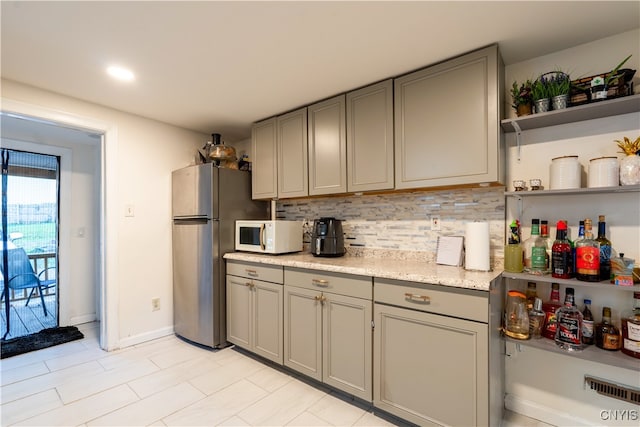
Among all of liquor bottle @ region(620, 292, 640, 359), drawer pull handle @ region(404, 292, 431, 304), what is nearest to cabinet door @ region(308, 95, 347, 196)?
drawer pull handle @ region(404, 292, 431, 304)

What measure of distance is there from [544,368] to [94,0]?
118 inches

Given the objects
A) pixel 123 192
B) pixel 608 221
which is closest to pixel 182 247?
pixel 123 192

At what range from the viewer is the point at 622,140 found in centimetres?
151

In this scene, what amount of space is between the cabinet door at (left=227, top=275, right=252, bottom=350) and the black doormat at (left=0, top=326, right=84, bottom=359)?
1.69 metres

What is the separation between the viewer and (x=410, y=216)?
2232 millimetres

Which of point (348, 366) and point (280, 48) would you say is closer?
point (280, 48)

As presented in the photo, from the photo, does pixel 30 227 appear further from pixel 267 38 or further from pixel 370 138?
pixel 370 138

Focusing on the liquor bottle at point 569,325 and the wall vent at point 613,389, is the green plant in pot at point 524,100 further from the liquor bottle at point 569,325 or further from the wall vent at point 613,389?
the wall vent at point 613,389

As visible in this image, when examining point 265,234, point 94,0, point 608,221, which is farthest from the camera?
point 265,234

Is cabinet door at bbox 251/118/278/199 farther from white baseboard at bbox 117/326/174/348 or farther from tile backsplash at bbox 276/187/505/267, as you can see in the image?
white baseboard at bbox 117/326/174/348

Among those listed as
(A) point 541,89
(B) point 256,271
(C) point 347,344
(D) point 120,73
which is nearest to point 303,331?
(C) point 347,344

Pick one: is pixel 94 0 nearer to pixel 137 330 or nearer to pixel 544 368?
pixel 137 330

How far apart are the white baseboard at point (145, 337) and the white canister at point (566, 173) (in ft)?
11.1

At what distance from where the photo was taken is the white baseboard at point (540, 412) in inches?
63.7
